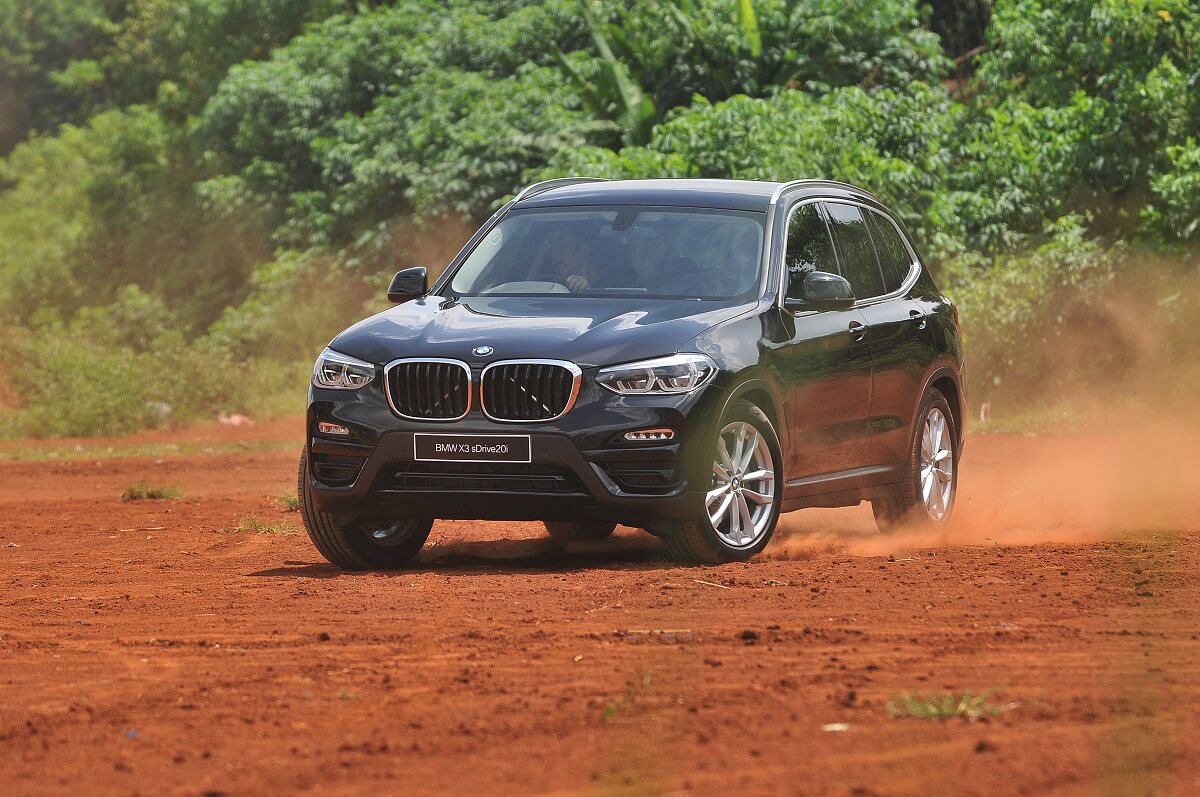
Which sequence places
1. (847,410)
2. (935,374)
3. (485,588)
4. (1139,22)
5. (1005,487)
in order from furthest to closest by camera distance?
(1139,22) → (1005,487) → (935,374) → (847,410) → (485,588)

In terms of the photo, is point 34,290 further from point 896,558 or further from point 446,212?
point 896,558

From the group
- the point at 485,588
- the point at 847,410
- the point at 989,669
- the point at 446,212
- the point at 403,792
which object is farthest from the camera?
the point at 446,212

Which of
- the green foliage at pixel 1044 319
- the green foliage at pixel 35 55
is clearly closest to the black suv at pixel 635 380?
the green foliage at pixel 1044 319

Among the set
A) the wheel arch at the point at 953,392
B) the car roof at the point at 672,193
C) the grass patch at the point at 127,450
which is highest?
the car roof at the point at 672,193

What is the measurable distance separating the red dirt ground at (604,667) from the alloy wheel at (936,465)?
264 millimetres

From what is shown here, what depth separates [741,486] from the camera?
28.3 ft

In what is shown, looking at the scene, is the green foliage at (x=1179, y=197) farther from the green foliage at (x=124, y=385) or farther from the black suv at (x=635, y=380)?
the green foliage at (x=124, y=385)

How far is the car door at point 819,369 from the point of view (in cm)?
902

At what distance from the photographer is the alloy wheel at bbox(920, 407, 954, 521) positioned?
1057cm

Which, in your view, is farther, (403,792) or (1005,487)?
(1005,487)

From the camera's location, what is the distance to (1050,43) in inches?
878

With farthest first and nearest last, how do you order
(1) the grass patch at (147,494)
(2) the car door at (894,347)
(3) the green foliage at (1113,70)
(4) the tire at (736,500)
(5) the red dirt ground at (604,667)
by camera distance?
(3) the green foliage at (1113,70)
(1) the grass patch at (147,494)
(2) the car door at (894,347)
(4) the tire at (736,500)
(5) the red dirt ground at (604,667)

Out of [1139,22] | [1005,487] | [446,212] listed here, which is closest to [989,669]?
[1005,487]

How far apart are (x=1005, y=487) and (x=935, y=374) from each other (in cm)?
374
